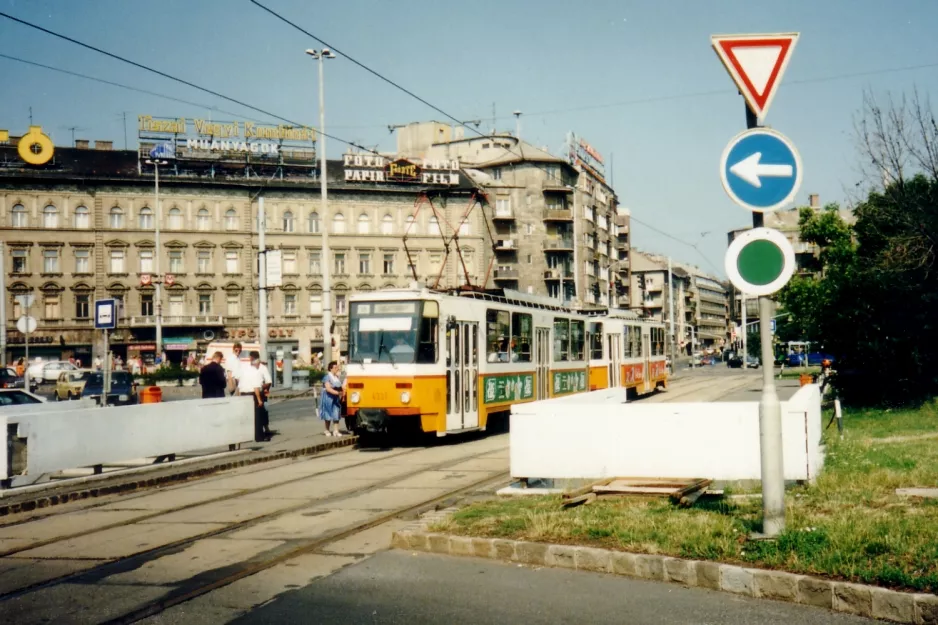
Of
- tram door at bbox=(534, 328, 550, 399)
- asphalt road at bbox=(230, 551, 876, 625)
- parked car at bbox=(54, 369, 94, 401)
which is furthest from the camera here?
parked car at bbox=(54, 369, 94, 401)

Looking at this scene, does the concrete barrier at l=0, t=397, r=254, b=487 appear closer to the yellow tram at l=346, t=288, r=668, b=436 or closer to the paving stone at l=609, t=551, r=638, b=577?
the yellow tram at l=346, t=288, r=668, b=436

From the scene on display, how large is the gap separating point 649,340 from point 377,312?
19.4 m

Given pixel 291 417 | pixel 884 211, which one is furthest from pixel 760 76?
pixel 291 417

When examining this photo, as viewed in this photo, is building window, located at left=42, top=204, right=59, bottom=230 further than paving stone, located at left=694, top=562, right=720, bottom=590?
Yes

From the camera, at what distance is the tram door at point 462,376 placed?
1875cm

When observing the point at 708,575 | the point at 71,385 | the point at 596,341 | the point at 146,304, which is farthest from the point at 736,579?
the point at 146,304

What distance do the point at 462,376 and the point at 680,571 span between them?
12.7m

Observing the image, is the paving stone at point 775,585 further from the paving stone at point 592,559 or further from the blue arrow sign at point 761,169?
the blue arrow sign at point 761,169

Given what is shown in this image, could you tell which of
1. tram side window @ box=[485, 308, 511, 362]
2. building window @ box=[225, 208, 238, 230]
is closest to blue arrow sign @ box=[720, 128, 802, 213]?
tram side window @ box=[485, 308, 511, 362]

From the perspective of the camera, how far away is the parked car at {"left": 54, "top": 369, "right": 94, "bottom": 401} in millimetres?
40406

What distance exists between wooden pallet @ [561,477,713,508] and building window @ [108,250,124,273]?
64138 millimetres

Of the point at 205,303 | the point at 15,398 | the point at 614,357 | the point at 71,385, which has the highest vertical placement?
the point at 205,303

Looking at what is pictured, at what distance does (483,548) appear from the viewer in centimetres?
772

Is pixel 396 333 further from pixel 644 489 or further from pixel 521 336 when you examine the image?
pixel 644 489
